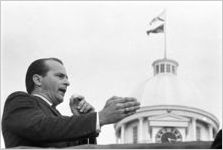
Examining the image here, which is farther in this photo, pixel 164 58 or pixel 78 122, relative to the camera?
pixel 164 58

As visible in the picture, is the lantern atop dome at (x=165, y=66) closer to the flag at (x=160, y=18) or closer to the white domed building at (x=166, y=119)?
the white domed building at (x=166, y=119)

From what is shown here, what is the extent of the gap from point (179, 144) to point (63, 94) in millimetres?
619

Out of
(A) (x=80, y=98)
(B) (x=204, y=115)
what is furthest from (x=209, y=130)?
(A) (x=80, y=98)

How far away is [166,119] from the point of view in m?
64.4

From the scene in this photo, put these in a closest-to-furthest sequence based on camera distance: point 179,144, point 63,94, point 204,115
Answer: point 179,144
point 63,94
point 204,115

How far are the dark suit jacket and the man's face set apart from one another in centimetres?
15

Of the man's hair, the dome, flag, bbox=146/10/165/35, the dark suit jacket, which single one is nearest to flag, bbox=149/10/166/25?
flag, bbox=146/10/165/35

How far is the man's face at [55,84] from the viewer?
3.52 meters

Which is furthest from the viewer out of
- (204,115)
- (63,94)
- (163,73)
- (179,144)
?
(163,73)

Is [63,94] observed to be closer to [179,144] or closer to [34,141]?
[34,141]

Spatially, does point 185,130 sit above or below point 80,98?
above

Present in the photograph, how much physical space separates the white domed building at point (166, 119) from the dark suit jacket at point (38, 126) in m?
59.4

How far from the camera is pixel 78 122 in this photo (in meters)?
3.27

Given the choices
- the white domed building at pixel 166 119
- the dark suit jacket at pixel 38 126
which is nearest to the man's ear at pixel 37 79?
the dark suit jacket at pixel 38 126
